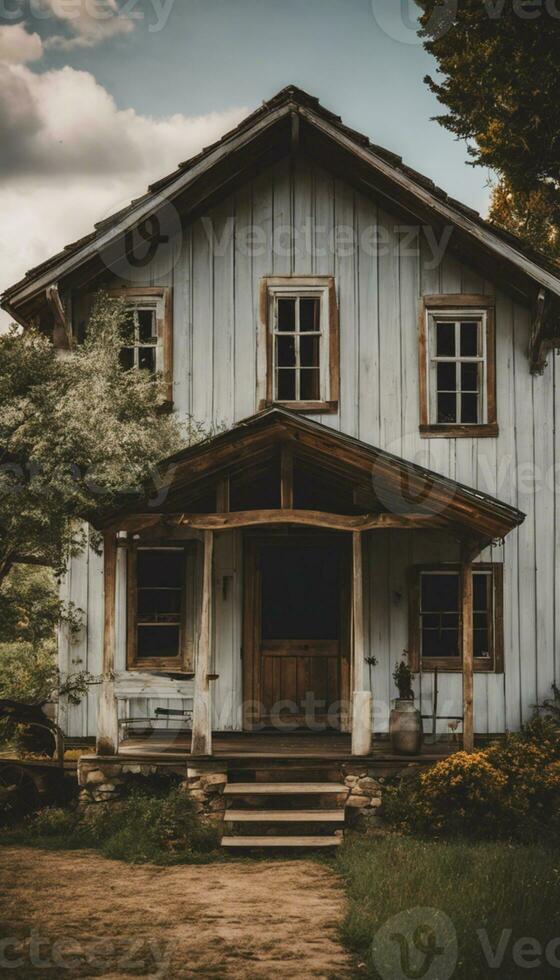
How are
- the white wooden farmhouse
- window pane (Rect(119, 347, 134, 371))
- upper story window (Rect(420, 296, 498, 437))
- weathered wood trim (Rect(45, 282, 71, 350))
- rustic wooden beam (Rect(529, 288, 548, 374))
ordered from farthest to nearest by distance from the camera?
1. window pane (Rect(119, 347, 134, 371))
2. upper story window (Rect(420, 296, 498, 437))
3. the white wooden farmhouse
4. rustic wooden beam (Rect(529, 288, 548, 374))
5. weathered wood trim (Rect(45, 282, 71, 350))

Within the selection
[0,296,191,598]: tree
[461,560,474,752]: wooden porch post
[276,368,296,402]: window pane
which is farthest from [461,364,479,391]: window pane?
[0,296,191,598]: tree

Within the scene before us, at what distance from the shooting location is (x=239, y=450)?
37.5 feet

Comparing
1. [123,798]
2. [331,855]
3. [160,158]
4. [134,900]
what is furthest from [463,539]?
[160,158]

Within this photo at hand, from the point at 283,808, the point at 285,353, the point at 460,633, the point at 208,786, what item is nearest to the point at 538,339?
the point at 285,353

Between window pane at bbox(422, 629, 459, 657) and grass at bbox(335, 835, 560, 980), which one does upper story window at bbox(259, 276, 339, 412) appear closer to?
window pane at bbox(422, 629, 459, 657)

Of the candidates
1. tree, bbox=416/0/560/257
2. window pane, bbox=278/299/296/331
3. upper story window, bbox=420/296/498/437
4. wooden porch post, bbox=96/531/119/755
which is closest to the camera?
tree, bbox=416/0/560/257

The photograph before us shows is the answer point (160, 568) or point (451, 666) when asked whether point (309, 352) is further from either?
point (451, 666)

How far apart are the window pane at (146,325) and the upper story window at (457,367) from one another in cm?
363

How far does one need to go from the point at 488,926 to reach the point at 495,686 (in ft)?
20.9

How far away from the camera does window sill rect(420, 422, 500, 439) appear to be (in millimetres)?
13633

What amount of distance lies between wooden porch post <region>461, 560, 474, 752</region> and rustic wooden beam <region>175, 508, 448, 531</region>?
969mm

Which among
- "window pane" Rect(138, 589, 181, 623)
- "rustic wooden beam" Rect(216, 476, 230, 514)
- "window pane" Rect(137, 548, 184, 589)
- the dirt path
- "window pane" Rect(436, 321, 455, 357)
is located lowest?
the dirt path

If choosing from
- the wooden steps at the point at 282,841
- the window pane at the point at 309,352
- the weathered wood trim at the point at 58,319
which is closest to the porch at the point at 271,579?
the wooden steps at the point at 282,841

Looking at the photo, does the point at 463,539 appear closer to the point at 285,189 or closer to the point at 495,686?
the point at 495,686
